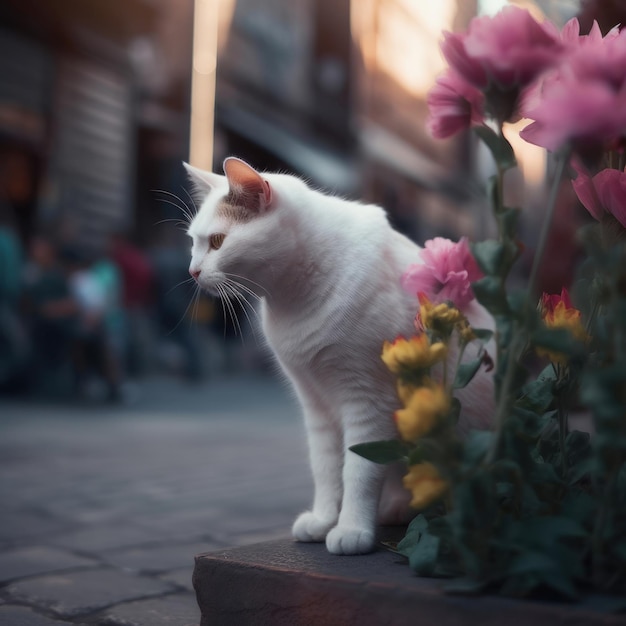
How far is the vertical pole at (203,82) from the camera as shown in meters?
12.0

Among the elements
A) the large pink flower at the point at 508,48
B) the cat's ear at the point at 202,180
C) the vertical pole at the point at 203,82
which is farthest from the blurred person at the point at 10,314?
the large pink flower at the point at 508,48

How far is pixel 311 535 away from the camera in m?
1.91

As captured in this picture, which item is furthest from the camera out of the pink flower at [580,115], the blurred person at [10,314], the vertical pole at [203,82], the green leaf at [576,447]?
the vertical pole at [203,82]

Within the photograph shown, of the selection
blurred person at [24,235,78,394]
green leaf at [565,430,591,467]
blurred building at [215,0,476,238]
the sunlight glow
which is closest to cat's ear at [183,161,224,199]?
green leaf at [565,430,591,467]

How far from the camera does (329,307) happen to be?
1850mm

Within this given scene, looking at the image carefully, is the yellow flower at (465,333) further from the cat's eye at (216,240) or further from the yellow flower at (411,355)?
the cat's eye at (216,240)

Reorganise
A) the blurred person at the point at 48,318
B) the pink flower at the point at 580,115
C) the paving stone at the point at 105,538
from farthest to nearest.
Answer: the blurred person at the point at 48,318, the paving stone at the point at 105,538, the pink flower at the point at 580,115

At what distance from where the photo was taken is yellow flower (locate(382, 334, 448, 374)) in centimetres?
138

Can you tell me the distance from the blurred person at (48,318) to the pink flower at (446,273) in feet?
21.2

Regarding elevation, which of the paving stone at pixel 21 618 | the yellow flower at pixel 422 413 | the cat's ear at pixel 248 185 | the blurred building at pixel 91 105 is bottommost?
the paving stone at pixel 21 618

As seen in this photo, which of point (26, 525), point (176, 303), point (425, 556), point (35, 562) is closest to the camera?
point (425, 556)

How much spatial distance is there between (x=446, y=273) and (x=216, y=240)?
558mm

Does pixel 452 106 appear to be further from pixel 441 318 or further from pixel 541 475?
pixel 541 475

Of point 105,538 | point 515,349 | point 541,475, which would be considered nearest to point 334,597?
point 541,475
